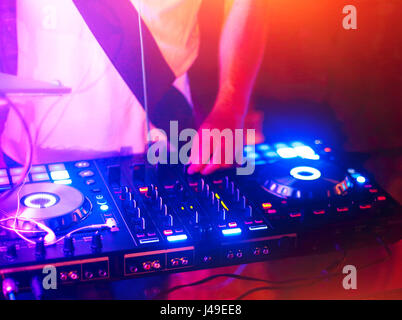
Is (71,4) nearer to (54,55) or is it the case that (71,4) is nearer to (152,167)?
(54,55)

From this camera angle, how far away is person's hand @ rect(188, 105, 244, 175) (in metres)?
1.31

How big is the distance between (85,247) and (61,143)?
0.51m

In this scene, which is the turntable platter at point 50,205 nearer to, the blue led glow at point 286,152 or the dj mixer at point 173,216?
the dj mixer at point 173,216

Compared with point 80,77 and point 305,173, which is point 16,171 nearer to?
point 80,77

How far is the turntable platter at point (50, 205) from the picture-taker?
41.4 inches

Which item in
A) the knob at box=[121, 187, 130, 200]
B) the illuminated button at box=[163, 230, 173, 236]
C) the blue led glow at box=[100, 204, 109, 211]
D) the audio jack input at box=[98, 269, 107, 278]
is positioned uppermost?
the knob at box=[121, 187, 130, 200]

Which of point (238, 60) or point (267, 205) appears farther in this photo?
point (238, 60)

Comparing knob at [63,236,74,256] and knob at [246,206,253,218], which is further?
knob at [246,206,253,218]

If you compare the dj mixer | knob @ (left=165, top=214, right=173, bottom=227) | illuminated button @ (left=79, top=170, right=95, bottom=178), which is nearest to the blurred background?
the dj mixer

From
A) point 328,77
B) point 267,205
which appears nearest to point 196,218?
point 267,205

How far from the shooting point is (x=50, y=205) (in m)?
1.09

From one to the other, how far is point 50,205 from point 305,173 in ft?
1.96

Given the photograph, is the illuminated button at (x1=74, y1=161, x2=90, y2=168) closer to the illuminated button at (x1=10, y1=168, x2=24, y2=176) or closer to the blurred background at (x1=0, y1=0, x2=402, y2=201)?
the illuminated button at (x1=10, y1=168, x2=24, y2=176)

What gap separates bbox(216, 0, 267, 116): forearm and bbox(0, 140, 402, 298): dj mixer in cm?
24
